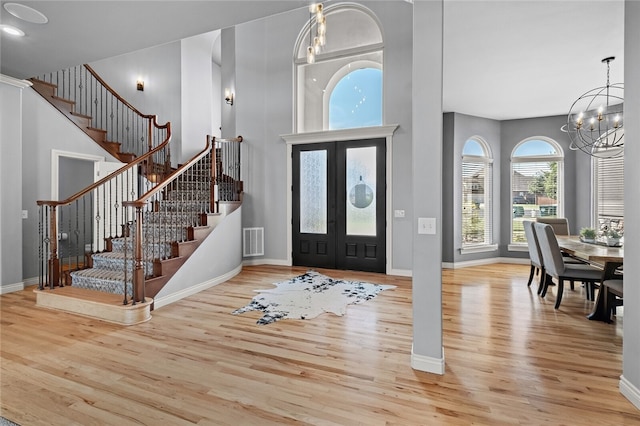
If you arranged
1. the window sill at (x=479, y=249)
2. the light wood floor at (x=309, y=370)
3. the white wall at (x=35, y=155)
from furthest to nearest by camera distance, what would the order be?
the window sill at (x=479, y=249), the white wall at (x=35, y=155), the light wood floor at (x=309, y=370)

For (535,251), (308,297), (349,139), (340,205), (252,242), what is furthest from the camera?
(252,242)

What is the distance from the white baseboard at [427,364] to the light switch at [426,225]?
37.2 inches

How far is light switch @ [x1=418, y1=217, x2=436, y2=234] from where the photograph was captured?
244cm

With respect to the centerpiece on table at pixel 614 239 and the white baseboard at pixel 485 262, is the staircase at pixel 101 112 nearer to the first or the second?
the white baseboard at pixel 485 262

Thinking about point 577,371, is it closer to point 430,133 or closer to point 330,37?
point 430,133

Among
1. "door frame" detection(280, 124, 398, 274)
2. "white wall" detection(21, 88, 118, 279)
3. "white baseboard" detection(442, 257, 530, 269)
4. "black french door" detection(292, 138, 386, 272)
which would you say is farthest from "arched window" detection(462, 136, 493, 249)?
"white wall" detection(21, 88, 118, 279)

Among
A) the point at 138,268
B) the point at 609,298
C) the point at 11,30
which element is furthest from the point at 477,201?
the point at 11,30

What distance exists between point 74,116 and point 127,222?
10.3ft

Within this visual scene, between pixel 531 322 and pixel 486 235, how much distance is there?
12.5 feet

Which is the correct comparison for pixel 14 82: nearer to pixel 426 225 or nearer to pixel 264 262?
pixel 264 262

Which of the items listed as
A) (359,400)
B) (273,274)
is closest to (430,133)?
(359,400)

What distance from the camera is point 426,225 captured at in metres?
2.46

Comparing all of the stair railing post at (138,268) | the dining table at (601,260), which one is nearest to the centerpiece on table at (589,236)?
the dining table at (601,260)

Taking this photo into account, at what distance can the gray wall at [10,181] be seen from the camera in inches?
177
